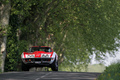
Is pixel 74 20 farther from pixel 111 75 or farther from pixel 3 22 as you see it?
pixel 111 75

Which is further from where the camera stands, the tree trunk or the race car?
the tree trunk

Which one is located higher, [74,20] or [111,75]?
[74,20]

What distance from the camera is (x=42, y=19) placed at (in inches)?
1259

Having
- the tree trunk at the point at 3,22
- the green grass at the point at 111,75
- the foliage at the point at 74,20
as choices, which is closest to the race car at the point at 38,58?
the tree trunk at the point at 3,22

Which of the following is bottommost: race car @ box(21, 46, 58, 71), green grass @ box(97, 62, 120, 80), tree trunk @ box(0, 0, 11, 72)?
green grass @ box(97, 62, 120, 80)

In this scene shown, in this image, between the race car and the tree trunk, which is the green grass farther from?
the tree trunk

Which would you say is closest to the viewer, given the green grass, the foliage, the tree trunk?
the green grass

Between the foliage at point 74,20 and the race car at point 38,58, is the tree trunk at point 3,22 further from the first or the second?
the foliage at point 74,20

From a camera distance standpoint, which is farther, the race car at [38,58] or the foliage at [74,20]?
the foliage at [74,20]

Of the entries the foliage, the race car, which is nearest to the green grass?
the race car

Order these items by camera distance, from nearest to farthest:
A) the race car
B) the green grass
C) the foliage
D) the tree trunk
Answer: the green grass < the race car < the tree trunk < the foliage

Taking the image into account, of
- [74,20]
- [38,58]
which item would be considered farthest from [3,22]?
[74,20]

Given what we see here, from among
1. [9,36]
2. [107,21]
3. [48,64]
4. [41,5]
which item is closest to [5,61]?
[9,36]

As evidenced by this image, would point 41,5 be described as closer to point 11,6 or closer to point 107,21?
point 11,6
